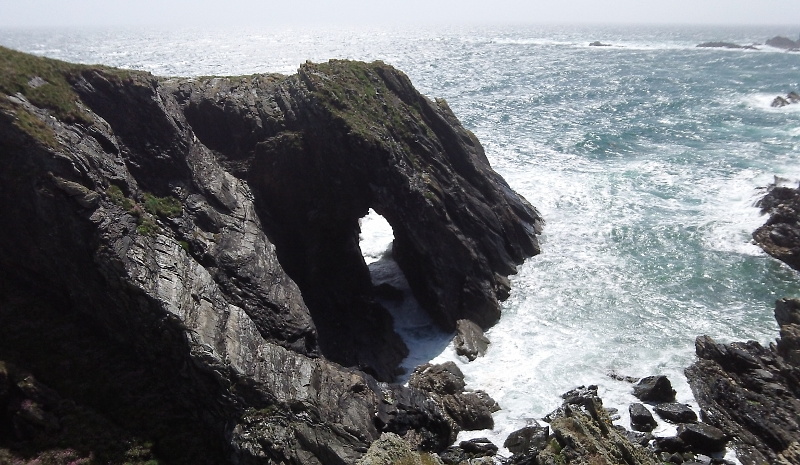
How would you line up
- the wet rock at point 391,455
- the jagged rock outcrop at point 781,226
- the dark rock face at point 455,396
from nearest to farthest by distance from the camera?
the wet rock at point 391,455
the dark rock face at point 455,396
the jagged rock outcrop at point 781,226

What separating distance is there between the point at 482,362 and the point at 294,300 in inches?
443

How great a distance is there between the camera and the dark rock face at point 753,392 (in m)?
21.5

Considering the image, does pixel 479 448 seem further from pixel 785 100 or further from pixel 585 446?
pixel 785 100

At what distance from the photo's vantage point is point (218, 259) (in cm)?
2391

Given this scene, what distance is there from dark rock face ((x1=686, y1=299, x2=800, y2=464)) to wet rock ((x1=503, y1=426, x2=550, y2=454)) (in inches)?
322

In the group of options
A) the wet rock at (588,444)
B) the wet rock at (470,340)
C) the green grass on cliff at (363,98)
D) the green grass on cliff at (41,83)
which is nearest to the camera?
the wet rock at (588,444)

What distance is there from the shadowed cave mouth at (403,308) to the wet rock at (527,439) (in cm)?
711

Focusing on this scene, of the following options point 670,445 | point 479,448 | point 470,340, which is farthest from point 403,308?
point 670,445

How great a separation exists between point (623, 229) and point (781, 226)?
11.2 metres

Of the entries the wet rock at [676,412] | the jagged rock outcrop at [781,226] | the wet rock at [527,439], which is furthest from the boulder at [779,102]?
the wet rock at [527,439]

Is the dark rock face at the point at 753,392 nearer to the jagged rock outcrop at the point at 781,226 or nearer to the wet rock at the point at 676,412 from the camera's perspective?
the wet rock at the point at 676,412

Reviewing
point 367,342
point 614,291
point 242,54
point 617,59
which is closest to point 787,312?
point 614,291

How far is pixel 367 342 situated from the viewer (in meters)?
29.2

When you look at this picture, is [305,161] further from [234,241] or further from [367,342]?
[367,342]
